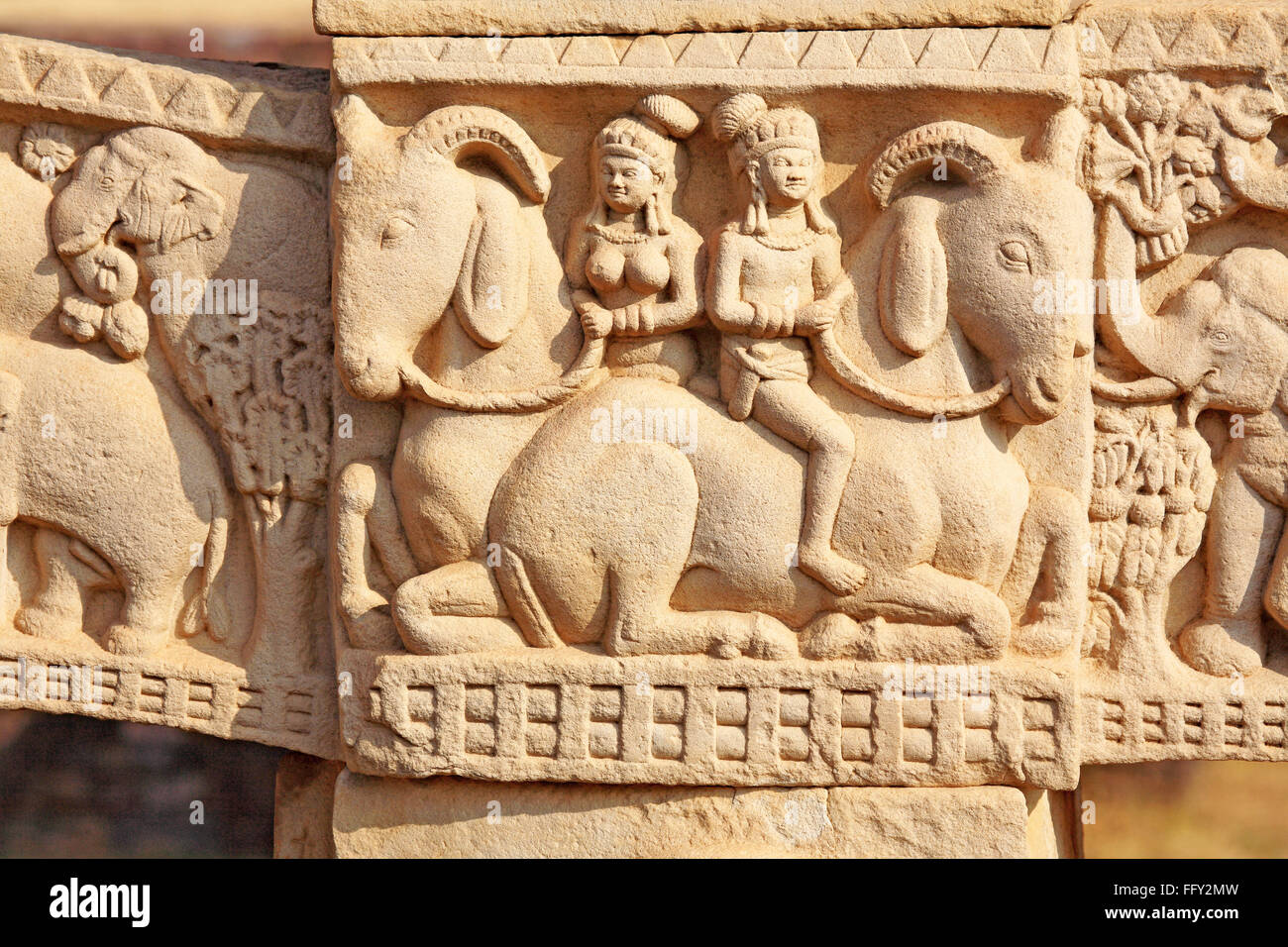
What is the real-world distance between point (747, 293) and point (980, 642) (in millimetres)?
1007

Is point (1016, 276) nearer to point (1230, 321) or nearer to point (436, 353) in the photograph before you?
point (1230, 321)

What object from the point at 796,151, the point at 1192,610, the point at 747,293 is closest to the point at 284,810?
the point at 747,293

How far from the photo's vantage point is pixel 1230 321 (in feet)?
11.8

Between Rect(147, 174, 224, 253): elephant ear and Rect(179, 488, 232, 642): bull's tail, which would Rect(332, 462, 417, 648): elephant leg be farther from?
Rect(147, 174, 224, 253): elephant ear

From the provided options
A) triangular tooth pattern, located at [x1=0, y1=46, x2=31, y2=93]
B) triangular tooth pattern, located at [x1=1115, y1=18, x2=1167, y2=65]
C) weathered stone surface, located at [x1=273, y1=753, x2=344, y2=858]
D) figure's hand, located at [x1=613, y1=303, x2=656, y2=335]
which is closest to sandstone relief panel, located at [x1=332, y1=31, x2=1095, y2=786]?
figure's hand, located at [x1=613, y1=303, x2=656, y2=335]

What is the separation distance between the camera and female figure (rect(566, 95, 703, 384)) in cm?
338

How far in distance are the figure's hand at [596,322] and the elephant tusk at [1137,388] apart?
1.24 metres

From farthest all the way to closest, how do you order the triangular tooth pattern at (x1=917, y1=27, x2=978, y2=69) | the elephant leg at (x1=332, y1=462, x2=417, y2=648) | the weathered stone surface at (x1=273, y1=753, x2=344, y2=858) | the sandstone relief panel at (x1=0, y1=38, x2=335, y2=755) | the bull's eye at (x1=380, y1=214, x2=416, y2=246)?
the weathered stone surface at (x1=273, y1=753, x2=344, y2=858) → the sandstone relief panel at (x1=0, y1=38, x2=335, y2=755) → the elephant leg at (x1=332, y1=462, x2=417, y2=648) → the bull's eye at (x1=380, y1=214, x2=416, y2=246) → the triangular tooth pattern at (x1=917, y1=27, x2=978, y2=69)

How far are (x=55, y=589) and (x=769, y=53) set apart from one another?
2282mm

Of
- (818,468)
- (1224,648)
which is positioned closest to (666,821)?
(818,468)

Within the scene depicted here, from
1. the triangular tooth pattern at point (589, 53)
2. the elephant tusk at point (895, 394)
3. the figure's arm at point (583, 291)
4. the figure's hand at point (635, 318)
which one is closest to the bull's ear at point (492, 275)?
the figure's arm at point (583, 291)

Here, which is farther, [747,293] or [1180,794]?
[1180,794]

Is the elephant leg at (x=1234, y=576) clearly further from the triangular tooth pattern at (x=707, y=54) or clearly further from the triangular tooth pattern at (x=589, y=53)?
the triangular tooth pattern at (x=589, y=53)

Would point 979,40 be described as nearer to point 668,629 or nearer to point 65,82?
point 668,629
